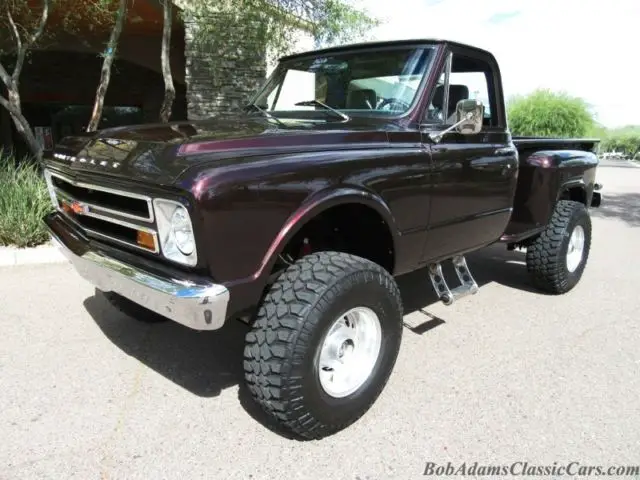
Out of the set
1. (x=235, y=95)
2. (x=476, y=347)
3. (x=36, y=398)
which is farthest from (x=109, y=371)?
(x=235, y=95)

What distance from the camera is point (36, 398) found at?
2.79m

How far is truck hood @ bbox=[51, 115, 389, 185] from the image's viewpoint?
7.20ft

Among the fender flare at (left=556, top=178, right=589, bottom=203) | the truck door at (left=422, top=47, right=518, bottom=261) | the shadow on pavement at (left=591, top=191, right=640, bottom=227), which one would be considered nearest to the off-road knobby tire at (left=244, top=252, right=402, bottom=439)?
the truck door at (left=422, top=47, right=518, bottom=261)

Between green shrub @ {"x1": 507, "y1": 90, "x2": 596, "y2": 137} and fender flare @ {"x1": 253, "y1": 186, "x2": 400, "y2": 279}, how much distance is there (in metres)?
27.6

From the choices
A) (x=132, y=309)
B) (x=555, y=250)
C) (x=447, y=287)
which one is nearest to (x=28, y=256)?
(x=132, y=309)

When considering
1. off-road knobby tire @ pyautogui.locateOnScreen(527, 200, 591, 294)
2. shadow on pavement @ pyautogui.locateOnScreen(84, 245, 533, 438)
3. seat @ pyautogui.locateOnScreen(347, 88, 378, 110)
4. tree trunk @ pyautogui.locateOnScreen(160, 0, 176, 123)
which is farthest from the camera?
tree trunk @ pyautogui.locateOnScreen(160, 0, 176, 123)

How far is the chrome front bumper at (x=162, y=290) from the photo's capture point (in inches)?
82.1

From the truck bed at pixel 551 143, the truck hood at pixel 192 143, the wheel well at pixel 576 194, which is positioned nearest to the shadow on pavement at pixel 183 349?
the truck hood at pixel 192 143

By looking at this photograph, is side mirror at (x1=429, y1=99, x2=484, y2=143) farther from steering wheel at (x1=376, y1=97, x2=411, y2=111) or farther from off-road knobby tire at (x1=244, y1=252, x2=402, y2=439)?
off-road knobby tire at (x1=244, y1=252, x2=402, y2=439)

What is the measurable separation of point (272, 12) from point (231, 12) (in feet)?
2.14

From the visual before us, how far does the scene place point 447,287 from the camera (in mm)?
3266

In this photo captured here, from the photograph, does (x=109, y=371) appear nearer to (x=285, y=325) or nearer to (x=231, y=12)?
(x=285, y=325)

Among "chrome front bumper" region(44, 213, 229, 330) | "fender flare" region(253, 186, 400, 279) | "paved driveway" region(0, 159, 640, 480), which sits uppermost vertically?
"fender flare" region(253, 186, 400, 279)

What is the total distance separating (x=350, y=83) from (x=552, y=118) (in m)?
28.4
